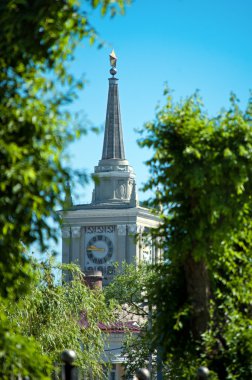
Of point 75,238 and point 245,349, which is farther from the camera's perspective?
point 75,238

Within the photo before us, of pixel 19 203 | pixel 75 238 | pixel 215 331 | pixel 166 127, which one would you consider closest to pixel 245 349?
pixel 215 331

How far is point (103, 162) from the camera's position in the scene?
17175 cm

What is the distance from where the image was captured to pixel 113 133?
6762 inches

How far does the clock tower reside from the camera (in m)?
166

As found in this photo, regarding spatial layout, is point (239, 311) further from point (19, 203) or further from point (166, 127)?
point (19, 203)

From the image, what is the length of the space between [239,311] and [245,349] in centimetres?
98

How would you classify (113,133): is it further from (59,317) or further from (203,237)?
(203,237)

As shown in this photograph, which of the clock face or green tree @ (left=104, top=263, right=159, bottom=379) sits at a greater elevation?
the clock face

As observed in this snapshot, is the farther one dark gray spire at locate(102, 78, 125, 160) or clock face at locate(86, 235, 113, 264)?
dark gray spire at locate(102, 78, 125, 160)

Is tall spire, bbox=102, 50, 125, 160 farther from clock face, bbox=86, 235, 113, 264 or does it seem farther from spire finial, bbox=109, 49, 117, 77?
clock face, bbox=86, 235, 113, 264

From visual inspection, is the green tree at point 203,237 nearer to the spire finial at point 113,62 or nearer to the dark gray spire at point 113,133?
the dark gray spire at point 113,133

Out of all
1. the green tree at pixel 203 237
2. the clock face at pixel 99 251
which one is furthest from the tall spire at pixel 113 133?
→ the green tree at pixel 203 237

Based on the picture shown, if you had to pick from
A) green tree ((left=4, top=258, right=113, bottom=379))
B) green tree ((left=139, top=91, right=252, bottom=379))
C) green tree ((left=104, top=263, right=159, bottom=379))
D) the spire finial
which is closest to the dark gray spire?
the spire finial

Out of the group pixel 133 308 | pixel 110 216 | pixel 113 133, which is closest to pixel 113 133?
pixel 113 133
